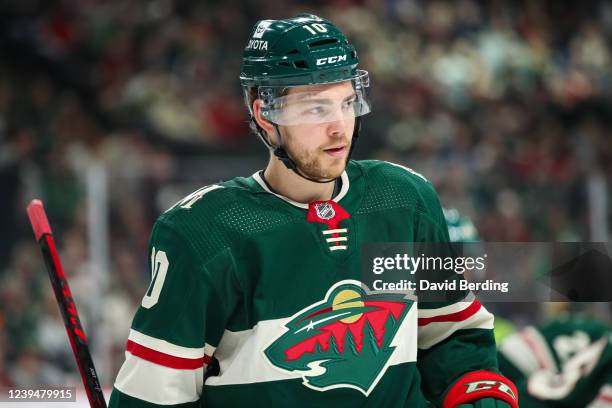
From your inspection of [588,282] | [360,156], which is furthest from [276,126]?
[360,156]

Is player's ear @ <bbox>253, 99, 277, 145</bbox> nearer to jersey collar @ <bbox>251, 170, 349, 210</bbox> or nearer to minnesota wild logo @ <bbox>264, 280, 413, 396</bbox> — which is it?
jersey collar @ <bbox>251, 170, 349, 210</bbox>

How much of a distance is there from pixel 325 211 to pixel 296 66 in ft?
0.88

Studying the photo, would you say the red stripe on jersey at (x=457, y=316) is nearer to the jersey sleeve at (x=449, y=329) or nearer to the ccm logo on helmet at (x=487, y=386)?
the jersey sleeve at (x=449, y=329)

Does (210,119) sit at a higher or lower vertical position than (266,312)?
lower

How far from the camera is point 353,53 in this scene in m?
2.02

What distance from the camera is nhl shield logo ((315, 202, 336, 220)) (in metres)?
1.99

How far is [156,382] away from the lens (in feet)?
6.24

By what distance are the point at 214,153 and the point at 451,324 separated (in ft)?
13.5

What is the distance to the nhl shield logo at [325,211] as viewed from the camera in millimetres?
1993

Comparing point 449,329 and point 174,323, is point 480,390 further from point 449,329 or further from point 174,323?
point 174,323

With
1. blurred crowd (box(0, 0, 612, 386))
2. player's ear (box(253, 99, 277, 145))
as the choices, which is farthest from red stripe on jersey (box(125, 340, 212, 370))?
blurred crowd (box(0, 0, 612, 386))

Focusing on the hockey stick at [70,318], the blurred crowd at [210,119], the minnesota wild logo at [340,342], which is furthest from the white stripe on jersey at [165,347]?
the blurred crowd at [210,119]

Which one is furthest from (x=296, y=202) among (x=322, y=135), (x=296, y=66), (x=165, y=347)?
(x=165, y=347)

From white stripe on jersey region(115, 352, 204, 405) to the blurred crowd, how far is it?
2606 mm
